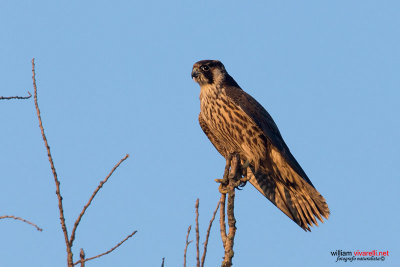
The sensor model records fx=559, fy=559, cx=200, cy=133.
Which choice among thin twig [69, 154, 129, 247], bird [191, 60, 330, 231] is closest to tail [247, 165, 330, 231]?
bird [191, 60, 330, 231]

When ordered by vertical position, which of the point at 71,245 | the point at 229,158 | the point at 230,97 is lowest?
the point at 71,245

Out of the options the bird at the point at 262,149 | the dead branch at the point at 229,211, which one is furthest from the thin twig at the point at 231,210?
the bird at the point at 262,149

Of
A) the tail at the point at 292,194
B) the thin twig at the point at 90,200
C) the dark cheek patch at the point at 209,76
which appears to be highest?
the dark cheek patch at the point at 209,76

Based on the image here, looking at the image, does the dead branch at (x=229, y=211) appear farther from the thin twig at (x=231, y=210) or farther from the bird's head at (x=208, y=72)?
the bird's head at (x=208, y=72)

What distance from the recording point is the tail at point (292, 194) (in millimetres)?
5766

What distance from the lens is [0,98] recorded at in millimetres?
2924

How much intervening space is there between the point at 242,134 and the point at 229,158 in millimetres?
1762

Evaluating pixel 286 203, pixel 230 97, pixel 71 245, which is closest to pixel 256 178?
pixel 286 203

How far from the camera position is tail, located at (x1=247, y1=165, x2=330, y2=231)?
5766mm

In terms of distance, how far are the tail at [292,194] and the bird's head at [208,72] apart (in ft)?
3.72

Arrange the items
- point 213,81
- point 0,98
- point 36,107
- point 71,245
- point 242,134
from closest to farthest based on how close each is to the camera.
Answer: point 71,245 < point 36,107 < point 0,98 < point 242,134 < point 213,81

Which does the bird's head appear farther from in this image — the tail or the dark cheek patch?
the tail

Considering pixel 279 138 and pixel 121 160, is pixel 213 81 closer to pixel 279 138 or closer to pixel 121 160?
pixel 279 138

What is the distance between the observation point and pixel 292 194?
600cm
